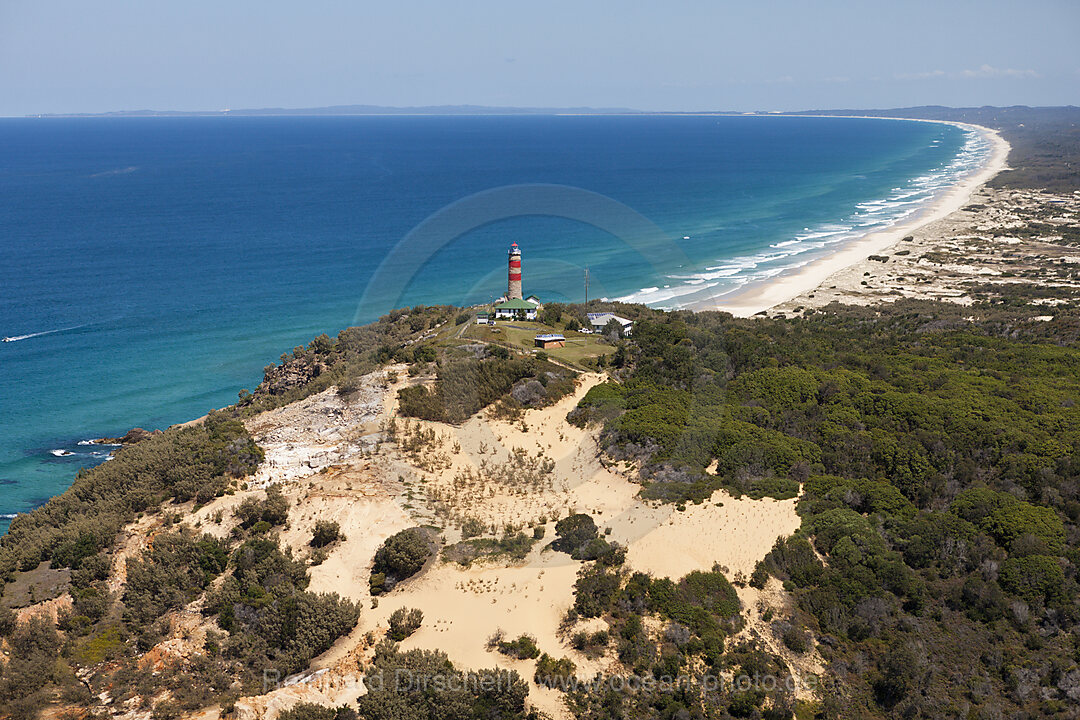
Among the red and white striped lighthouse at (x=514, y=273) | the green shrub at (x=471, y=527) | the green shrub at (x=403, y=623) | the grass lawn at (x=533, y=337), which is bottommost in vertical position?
the green shrub at (x=403, y=623)

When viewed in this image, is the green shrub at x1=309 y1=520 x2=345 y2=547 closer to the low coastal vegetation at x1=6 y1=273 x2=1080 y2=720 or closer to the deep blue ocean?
the low coastal vegetation at x1=6 y1=273 x2=1080 y2=720

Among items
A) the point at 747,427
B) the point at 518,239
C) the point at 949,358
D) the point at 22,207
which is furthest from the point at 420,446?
the point at 22,207

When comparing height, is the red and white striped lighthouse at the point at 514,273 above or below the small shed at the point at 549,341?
above

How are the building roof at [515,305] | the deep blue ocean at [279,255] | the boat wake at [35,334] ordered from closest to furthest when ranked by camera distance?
1. the building roof at [515,305]
2. the deep blue ocean at [279,255]
3. the boat wake at [35,334]

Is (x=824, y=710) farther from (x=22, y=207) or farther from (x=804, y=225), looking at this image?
(x=22, y=207)

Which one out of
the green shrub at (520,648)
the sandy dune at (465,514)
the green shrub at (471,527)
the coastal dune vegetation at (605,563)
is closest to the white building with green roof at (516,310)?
→ the coastal dune vegetation at (605,563)

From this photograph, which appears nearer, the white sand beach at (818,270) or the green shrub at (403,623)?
A: the green shrub at (403,623)

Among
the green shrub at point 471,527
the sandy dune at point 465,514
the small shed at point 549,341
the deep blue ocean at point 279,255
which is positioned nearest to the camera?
the sandy dune at point 465,514

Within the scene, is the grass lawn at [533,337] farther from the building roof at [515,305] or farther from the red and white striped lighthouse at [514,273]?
the red and white striped lighthouse at [514,273]

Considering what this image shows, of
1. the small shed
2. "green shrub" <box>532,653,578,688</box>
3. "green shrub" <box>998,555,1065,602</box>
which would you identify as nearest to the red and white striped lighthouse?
the small shed
